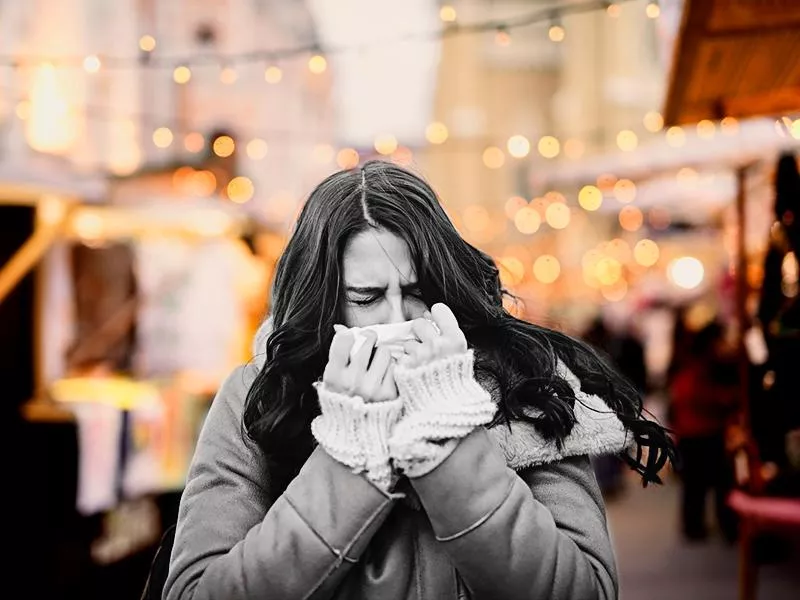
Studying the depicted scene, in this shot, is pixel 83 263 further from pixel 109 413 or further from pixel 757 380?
A: pixel 757 380

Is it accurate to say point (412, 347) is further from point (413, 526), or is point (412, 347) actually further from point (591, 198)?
point (591, 198)

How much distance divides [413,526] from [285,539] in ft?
0.81

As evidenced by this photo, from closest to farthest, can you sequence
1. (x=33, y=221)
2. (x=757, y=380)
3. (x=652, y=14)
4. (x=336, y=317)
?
(x=336, y=317) < (x=757, y=380) < (x=652, y=14) < (x=33, y=221)

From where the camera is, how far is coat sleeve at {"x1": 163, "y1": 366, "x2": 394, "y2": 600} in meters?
1.44

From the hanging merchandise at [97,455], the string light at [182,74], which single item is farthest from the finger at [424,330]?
the string light at [182,74]

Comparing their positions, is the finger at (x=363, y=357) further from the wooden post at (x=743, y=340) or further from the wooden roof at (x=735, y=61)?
the wooden post at (x=743, y=340)

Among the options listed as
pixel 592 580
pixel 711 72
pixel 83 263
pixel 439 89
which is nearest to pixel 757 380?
pixel 711 72

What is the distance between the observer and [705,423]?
8258mm

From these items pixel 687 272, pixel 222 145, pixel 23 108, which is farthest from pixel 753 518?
pixel 687 272

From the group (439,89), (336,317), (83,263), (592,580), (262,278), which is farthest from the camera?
(439,89)

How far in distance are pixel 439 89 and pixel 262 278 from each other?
50657 mm

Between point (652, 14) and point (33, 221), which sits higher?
point (652, 14)

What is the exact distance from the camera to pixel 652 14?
5125 mm

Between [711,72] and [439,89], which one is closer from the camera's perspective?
[711,72]
